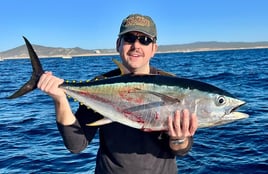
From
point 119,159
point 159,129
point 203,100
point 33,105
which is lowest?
point 33,105

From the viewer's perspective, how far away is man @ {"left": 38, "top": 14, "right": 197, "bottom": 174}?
4.29m

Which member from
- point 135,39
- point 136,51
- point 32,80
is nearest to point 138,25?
point 135,39

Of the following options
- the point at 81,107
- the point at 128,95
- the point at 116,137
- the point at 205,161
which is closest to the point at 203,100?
the point at 128,95

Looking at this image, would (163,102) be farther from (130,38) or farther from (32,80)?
(32,80)

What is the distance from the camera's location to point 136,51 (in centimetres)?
450

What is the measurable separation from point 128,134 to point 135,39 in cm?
119

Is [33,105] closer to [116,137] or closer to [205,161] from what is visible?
[205,161]

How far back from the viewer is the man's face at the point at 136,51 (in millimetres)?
4523

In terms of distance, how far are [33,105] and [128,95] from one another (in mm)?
17646

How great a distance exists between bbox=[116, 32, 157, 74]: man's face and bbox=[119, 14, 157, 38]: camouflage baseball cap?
0.07 m

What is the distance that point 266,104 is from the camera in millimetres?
16812

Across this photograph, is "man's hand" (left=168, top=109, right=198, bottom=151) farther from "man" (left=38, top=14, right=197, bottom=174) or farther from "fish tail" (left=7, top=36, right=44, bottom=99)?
"fish tail" (left=7, top=36, right=44, bottom=99)

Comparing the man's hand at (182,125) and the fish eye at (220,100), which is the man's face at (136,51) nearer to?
the man's hand at (182,125)

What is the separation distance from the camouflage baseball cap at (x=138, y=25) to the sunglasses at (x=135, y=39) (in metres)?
0.07
